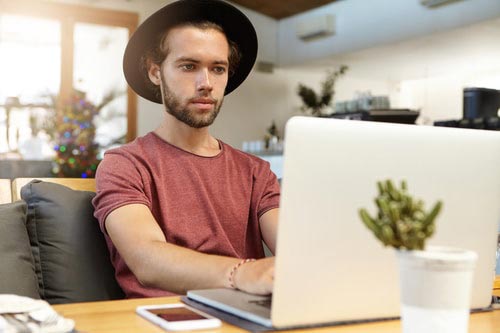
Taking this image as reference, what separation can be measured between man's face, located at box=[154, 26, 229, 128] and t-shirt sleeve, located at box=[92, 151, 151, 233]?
0.20 m

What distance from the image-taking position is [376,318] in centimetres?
104

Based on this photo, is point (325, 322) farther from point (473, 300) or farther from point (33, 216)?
point (33, 216)

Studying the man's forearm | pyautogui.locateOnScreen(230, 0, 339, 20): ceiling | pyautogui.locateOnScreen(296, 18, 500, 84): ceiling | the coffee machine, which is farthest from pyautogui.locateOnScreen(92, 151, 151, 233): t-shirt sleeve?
pyautogui.locateOnScreen(230, 0, 339, 20): ceiling

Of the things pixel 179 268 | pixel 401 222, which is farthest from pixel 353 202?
pixel 179 268

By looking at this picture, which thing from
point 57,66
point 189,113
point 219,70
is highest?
point 57,66

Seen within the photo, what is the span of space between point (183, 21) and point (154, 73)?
0.60 ft

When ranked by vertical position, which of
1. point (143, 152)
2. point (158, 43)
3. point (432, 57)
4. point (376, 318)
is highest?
point (432, 57)

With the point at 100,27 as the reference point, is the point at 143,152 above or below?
below

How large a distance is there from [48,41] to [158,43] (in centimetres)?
688

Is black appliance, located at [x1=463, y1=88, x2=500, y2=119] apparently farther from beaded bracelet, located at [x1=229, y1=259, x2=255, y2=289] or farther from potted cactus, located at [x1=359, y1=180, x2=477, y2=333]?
potted cactus, located at [x1=359, y1=180, x2=477, y2=333]

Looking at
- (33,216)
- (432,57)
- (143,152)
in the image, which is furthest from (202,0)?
(432,57)

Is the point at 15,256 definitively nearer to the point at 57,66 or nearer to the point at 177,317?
the point at 177,317

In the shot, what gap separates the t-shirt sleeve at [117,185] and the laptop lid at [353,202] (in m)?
0.69

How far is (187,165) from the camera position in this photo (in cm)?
176
